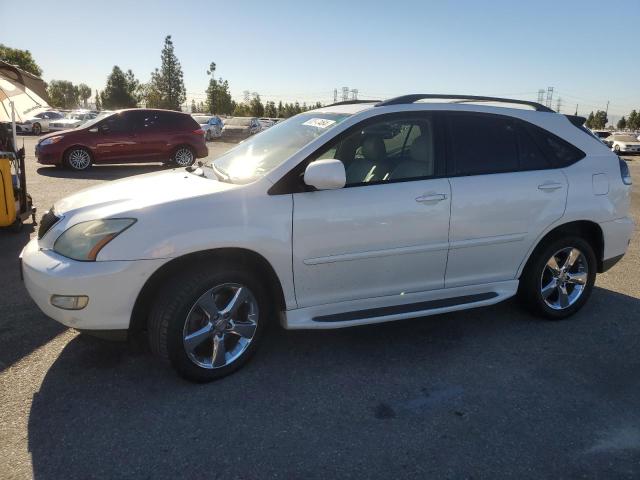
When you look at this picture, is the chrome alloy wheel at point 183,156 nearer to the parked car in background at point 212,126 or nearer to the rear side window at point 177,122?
the rear side window at point 177,122

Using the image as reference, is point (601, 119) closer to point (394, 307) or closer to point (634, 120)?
point (634, 120)

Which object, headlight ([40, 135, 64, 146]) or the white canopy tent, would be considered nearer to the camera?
the white canopy tent

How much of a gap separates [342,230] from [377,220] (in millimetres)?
256

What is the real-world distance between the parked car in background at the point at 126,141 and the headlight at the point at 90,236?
11558mm

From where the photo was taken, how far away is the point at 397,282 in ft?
12.0

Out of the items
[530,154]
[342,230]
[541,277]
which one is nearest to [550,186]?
[530,154]

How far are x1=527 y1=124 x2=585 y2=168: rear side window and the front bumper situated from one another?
3030 mm

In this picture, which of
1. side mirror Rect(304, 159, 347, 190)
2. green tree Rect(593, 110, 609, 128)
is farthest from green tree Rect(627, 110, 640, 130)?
side mirror Rect(304, 159, 347, 190)

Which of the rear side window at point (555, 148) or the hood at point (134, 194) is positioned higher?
the rear side window at point (555, 148)

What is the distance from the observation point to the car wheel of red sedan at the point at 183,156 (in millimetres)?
14625

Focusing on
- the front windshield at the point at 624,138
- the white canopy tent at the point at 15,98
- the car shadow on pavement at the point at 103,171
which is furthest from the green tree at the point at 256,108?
the white canopy tent at the point at 15,98

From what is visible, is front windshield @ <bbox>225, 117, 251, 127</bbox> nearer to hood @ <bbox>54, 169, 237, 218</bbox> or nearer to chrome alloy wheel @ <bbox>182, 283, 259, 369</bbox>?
hood @ <bbox>54, 169, 237, 218</bbox>

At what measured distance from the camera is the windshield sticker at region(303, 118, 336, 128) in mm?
3726

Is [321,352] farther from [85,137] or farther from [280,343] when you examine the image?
[85,137]
